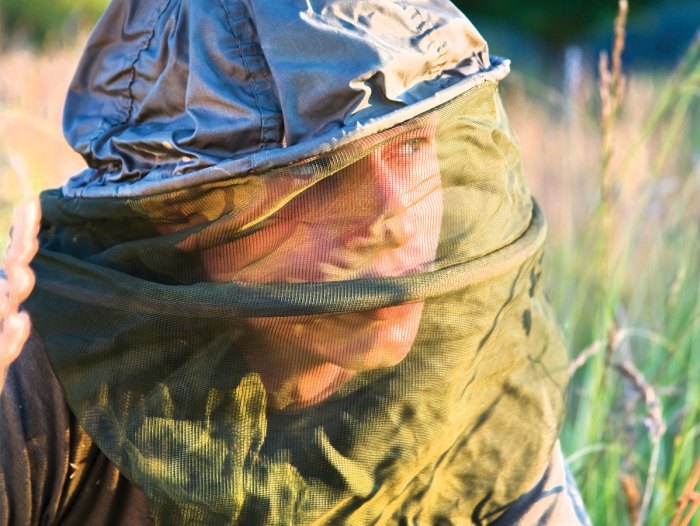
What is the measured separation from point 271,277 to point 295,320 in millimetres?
88

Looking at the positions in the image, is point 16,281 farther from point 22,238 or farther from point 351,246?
point 351,246

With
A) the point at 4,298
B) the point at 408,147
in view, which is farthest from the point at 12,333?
the point at 408,147

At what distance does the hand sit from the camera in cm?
57

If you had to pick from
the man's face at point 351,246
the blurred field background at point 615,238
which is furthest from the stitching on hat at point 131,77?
the blurred field background at point 615,238

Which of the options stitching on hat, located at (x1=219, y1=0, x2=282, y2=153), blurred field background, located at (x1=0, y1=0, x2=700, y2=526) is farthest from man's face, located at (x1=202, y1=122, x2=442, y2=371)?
blurred field background, located at (x1=0, y1=0, x2=700, y2=526)

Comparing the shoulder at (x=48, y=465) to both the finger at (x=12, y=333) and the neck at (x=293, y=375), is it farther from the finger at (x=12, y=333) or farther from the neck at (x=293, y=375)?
the finger at (x=12, y=333)

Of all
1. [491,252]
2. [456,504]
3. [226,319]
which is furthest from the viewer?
[456,504]

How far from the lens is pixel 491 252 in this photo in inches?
54.7

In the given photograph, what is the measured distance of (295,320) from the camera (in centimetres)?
129

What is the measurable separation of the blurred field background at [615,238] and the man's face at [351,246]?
26.9 inches

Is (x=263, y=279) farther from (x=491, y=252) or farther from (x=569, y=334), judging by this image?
(x=569, y=334)

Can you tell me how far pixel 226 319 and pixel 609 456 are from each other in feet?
5.13

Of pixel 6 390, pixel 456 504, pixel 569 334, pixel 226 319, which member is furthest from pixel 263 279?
pixel 569 334

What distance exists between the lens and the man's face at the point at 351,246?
1290 millimetres
